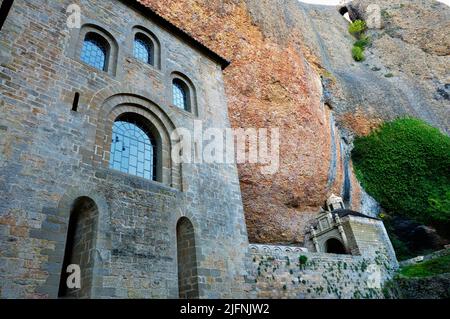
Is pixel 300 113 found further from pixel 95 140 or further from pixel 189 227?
pixel 95 140

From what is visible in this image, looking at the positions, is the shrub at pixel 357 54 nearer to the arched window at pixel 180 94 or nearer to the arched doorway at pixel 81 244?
the arched window at pixel 180 94

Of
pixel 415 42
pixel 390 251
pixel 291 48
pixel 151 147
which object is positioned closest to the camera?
pixel 151 147

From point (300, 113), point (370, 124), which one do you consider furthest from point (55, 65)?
point (370, 124)

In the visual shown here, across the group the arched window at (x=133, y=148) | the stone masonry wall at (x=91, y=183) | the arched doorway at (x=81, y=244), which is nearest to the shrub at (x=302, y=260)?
the stone masonry wall at (x=91, y=183)

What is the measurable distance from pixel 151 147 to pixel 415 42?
116 ft

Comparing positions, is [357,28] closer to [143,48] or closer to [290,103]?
[290,103]

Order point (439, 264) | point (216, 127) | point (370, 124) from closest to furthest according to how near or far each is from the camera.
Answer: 1. point (216, 127)
2. point (439, 264)
3. point (370, 124)

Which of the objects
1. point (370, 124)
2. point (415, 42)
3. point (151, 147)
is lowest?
point (151, 147)

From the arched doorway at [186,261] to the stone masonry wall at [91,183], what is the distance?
6.4 inches

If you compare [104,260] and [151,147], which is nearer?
[104,260]

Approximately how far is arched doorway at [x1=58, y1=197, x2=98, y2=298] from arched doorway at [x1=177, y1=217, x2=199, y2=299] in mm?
2566

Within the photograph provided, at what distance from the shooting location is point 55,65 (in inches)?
305

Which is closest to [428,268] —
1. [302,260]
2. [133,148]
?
[302,260]

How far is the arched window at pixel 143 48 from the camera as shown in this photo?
1067cm
